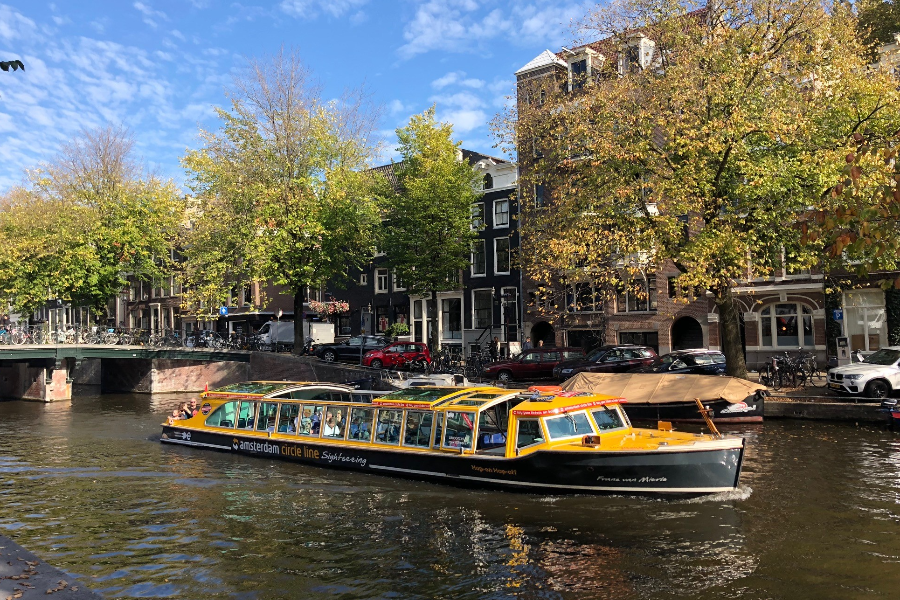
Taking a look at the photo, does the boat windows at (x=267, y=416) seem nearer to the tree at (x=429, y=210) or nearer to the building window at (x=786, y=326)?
the tree at (x=429, y=210)

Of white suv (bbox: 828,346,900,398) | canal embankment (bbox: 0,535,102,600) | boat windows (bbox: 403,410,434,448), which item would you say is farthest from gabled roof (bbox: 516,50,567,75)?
canal embankment (bbox: 0,535,102,600)

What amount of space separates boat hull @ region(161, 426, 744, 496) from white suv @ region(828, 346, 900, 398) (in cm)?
1339

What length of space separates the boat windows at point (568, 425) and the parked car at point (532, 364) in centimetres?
1819

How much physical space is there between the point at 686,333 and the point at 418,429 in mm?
25785

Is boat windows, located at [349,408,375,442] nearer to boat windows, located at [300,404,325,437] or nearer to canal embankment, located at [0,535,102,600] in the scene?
boat windows, located at [300,404,325,437]

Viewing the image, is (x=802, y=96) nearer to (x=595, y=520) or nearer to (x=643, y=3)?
(x=643, y=3)

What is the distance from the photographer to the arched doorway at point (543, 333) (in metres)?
44.1

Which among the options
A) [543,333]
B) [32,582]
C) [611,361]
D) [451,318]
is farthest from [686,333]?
[32,582]

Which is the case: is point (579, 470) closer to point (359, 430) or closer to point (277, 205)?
point (359, 430)

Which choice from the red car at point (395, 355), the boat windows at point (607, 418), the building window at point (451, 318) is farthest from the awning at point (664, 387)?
the building window at point (451, 318)

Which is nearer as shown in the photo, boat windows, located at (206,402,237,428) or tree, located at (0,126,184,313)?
boat windows, located at (206,402,237,428)

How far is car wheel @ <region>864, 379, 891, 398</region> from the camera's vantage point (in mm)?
24656

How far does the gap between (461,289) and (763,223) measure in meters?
26.3

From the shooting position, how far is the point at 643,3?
81.5ft
